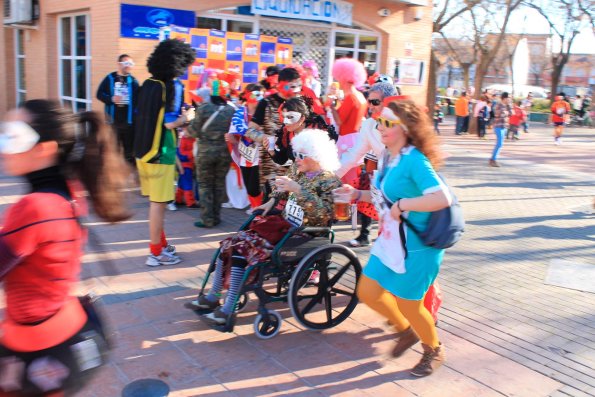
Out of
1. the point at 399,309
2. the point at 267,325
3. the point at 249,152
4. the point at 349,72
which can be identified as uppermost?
the point at 349,72

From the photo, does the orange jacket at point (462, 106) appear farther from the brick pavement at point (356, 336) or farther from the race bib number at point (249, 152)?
the race bib number at point (249, 152)

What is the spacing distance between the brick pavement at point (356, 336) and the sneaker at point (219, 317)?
0.54ft

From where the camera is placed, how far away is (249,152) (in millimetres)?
6266

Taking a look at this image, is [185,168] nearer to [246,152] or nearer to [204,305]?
[246,152]

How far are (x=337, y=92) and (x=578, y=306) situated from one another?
14.5ft

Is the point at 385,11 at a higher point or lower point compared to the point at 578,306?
higher

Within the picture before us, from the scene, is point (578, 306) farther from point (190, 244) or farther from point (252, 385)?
point (190, 244)

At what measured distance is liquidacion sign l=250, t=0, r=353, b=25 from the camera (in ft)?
35.1

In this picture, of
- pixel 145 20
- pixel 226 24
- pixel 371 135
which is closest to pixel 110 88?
pixel 145 20

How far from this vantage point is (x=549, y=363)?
3826 mm

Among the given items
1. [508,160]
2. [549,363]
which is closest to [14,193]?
[549,363]

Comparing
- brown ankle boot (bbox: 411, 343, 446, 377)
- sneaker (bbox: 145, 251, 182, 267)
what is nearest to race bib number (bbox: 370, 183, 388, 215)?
brown ankle boot (bbox: 411, 343, 446, 377)

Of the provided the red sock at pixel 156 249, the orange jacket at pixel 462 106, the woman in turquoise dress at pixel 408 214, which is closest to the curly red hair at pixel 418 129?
the woman in turquoise dress at pixel 408 214

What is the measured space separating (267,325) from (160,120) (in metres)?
2.18
